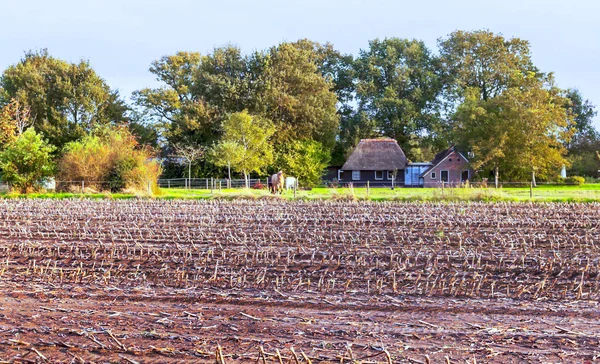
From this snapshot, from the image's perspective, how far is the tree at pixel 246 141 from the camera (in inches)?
1893

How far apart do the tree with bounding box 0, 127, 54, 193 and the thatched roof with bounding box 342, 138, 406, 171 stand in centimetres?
2882

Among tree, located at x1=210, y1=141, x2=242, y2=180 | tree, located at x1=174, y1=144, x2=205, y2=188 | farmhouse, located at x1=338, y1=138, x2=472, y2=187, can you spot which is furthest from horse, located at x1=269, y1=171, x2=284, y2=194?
farmhouse, located at x1=338, y1=138, x2=472, y2=187

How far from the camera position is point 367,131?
63125mm

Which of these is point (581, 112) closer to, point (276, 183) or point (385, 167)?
point (385, 167)

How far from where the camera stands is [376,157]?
5756 cm

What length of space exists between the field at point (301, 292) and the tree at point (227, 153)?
29537 millimetres

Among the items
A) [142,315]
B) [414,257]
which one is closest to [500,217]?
[414,257]

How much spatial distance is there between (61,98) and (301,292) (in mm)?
49703

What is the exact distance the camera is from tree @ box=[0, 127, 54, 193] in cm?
3703

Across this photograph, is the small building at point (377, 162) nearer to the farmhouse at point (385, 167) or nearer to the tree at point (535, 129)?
the farmhouse at point (385, 167)

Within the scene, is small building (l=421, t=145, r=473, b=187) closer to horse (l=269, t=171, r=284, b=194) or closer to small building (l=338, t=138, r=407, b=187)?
small building (l=338, t=138, r=407, b=187)

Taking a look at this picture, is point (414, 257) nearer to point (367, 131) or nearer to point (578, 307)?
point (578, 307)

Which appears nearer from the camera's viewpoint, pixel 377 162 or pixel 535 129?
pixel 535 129

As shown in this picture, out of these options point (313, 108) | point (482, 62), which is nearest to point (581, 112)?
point (482, 62)
